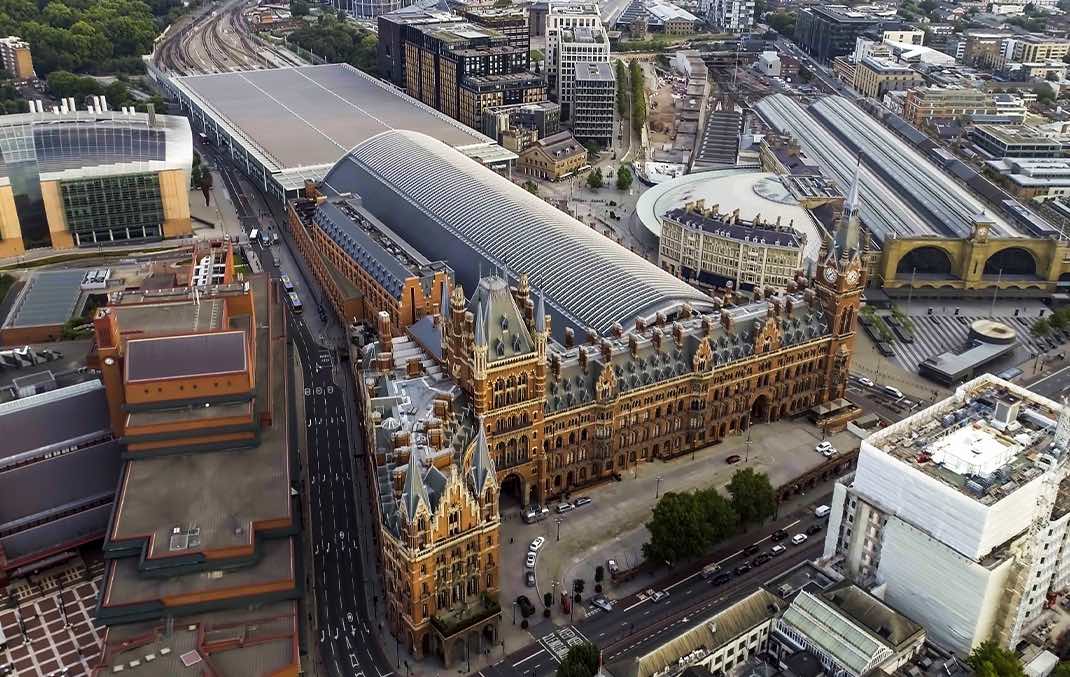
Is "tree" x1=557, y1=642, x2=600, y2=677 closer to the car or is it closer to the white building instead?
the car

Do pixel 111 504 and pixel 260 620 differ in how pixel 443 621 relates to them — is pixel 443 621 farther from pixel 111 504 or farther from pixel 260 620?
pixel 111 504

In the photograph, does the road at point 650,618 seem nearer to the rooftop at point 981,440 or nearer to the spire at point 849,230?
the rooftop at point 981,440

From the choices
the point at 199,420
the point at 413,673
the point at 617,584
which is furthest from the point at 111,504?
the point at 617,584

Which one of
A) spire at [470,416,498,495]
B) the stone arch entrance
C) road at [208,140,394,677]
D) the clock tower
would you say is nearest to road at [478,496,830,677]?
road at [208,140,394,677]

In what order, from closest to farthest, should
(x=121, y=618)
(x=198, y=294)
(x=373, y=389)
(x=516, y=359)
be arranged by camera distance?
(x=121, y=618) < (x=516, y=359) < (x=373, y=389) < (x=198, y=294)

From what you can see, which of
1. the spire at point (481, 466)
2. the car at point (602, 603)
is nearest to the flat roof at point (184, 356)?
the spire at point (481, 466)

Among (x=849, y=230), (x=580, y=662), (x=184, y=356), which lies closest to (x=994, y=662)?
(x=580, y=662)

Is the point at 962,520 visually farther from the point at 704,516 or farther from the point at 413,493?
the point at 413,493
